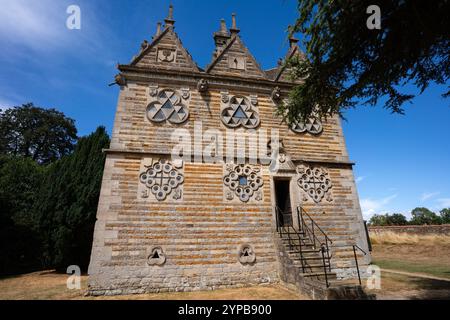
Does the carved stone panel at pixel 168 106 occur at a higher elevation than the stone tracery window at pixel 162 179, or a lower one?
higher

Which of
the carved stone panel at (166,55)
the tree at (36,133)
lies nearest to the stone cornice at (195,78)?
the carved stone panel at (166,55)

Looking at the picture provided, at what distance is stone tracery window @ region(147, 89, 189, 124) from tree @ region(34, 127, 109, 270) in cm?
613

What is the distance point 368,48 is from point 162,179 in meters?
7.73

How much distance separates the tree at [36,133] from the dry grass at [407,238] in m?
37.8

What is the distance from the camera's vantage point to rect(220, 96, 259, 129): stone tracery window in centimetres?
1007

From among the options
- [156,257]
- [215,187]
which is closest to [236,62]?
[215,187]

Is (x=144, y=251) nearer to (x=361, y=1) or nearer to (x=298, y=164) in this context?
(x=298, y=164)

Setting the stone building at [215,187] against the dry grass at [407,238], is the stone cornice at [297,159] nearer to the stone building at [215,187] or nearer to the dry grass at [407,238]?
the stone building at [215,187]

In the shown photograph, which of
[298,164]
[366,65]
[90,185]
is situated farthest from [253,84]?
[90,185]

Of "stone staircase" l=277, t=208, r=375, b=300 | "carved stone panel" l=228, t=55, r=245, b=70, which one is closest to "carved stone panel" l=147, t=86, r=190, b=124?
"carved stone panel" l=228, t=55, r=245, b=70

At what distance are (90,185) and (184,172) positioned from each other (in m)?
7.19

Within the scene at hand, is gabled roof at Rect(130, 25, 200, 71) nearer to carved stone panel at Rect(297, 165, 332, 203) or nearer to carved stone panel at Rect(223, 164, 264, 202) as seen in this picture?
carved stone panel at Rect(223, 164, 264, 202)

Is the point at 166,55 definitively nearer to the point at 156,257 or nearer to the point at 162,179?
the point at 162,179

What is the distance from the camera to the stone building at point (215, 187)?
25.1 feet
